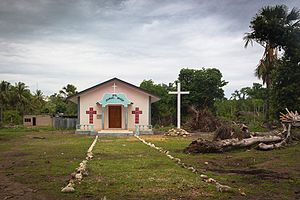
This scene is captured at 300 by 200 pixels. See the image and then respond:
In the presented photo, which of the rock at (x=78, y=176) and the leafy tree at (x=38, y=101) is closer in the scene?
the rock at (x=78, y=176)

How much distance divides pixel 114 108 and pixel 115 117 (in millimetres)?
892

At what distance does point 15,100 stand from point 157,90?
30875mm

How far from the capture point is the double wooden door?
113 feet

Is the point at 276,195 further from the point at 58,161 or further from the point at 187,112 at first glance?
the point at 187,112

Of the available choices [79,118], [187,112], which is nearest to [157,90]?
[187,112]

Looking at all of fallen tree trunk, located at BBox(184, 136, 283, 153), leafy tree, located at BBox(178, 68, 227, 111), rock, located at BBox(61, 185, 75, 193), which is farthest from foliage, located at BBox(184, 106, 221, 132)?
rock, located at BBox(61, 185, 75, 193)

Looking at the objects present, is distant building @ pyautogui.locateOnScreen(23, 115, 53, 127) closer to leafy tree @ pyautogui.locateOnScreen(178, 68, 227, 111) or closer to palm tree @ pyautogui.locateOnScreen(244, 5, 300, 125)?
leafy tree @ pyautogui.locateOnScreen(178, 68, 227, 111)

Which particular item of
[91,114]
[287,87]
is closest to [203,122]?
[287,87]

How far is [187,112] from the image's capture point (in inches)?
1758

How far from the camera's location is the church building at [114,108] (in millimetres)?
33531

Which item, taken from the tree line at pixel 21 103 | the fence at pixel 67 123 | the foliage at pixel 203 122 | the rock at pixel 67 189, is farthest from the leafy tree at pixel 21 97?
the rock at pixel 67 189

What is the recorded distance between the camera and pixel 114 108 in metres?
34.3

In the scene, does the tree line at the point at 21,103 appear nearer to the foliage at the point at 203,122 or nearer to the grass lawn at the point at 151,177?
the foliage at the point at 203,122

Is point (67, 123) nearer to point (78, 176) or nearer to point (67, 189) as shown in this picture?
point (78, 176)
